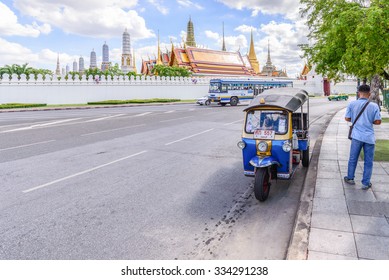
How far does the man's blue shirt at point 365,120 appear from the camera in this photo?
224 inches

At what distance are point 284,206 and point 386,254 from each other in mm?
2023

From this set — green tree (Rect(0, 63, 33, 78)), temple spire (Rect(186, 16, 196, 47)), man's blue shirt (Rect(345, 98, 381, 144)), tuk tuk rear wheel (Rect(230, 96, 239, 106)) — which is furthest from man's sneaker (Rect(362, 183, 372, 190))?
temple spire (Rect(186, 16, 196, 47))

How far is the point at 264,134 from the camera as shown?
5938 millimetres

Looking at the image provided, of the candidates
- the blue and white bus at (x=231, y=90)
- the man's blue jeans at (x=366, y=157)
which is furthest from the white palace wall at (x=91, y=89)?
the man's blue jeans at (x=366, y=157)

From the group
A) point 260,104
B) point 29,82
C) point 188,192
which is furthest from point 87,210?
point 29,82

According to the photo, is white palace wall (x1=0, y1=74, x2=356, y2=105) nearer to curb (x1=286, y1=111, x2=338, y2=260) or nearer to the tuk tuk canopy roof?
the tuk tuk canopy roof

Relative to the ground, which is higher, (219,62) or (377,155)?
(219,62)

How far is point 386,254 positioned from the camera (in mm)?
3555

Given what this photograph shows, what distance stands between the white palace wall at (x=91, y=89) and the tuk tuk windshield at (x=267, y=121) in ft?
117

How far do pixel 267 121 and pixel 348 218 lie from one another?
8.09 feet

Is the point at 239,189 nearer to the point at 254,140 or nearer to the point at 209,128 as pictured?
the point at 254,140

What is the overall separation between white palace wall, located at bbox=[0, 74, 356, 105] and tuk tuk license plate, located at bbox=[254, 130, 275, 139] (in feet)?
118

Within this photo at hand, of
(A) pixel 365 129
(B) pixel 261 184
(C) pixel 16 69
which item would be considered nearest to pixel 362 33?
(A) pixel 365 129

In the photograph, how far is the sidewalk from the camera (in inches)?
144
